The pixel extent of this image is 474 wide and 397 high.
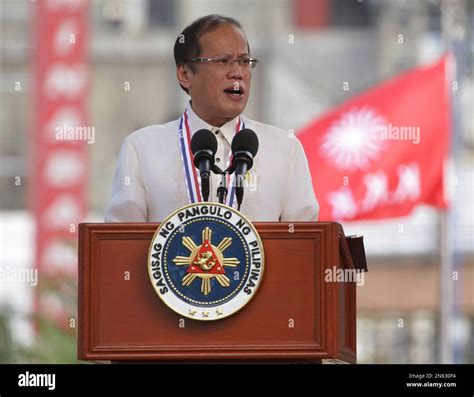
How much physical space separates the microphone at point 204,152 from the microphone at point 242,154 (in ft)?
0.18

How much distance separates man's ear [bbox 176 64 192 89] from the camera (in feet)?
15.9

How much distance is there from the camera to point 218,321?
4445 mm

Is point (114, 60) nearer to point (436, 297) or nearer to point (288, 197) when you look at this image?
point (436, 297)

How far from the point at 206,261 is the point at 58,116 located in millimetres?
14372

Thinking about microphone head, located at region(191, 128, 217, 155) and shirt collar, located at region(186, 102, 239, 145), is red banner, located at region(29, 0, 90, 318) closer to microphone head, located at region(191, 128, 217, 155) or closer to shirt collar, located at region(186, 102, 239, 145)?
shirt collar, located at region(186, 102, 239, 145)

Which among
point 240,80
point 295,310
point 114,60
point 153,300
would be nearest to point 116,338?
point 153,300

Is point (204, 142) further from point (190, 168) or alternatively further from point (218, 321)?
point (218, 321)

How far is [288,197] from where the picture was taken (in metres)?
4.85

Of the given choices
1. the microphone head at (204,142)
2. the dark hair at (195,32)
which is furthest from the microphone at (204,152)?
the dark hair at (195,32)

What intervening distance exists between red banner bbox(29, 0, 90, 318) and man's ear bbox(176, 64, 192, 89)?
13615 mm

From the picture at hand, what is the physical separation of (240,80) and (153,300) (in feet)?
2.09

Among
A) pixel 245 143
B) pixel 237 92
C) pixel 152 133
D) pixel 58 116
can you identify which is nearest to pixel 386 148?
pixel 152 133

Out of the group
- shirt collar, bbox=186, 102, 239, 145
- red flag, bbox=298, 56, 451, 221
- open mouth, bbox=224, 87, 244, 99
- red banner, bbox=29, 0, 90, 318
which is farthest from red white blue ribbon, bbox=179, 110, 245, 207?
red banner, bbox=29, 0, 90, 318

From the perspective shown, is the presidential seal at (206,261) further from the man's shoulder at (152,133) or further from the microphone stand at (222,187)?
the man's shoulder at (152,133)
